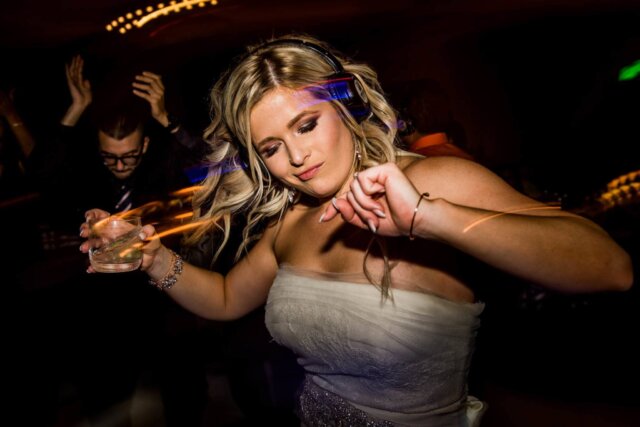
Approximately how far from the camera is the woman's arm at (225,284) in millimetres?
1718

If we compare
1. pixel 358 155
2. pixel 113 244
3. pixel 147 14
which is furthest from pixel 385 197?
pixel 147 14

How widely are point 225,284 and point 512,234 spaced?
136 cm

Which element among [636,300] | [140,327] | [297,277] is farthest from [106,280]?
[636,300]

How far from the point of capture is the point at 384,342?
4.09ft

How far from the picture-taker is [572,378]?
2.25 metres

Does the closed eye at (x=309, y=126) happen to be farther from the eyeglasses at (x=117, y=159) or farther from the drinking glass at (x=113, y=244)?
the eyeglasses at (x=117, y=159)

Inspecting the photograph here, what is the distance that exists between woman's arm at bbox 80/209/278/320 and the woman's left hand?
919 mm

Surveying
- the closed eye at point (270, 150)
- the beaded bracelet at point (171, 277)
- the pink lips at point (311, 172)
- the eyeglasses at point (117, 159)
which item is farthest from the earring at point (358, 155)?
the eyeglasses at point (117, 159)

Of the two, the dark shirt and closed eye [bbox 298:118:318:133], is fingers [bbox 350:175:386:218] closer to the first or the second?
closed eye [bbox 298:118:318:133]

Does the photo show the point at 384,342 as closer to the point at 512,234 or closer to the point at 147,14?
the point at 512,234

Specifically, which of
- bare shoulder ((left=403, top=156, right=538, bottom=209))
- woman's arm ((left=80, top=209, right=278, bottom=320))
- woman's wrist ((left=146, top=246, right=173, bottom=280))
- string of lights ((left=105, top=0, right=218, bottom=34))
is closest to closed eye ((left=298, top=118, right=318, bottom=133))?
bare shoulder ((left=403, top=156, right=538, bottom=209))

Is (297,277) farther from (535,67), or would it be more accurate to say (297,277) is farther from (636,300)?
(636,300)

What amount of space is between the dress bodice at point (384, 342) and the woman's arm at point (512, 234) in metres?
0.41

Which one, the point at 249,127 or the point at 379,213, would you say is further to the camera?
the point at 249,127
